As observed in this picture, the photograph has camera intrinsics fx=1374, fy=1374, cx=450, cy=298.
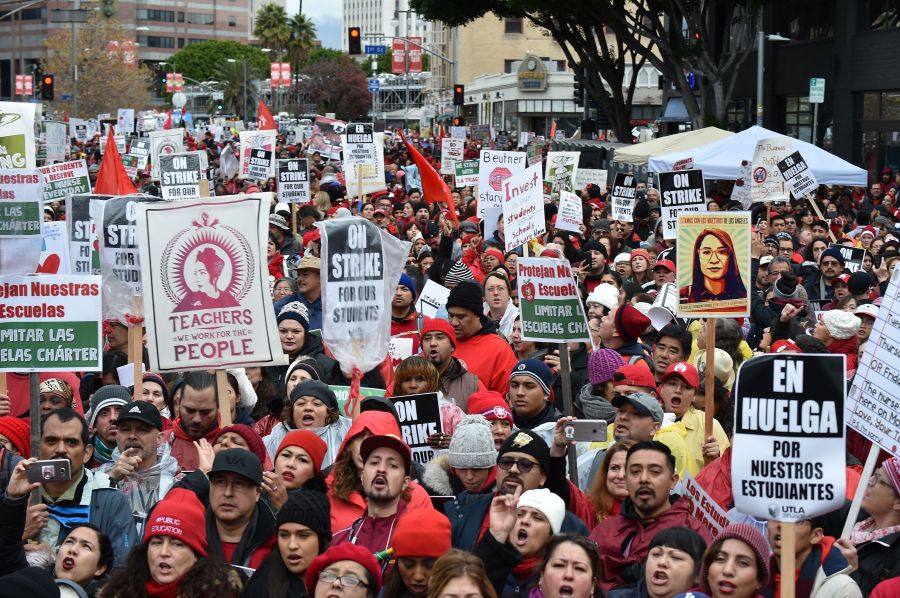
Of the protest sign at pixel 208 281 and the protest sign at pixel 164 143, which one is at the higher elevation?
the protest sign at pixel 164 143

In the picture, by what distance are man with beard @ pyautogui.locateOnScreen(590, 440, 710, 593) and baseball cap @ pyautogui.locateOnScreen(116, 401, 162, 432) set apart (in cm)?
235

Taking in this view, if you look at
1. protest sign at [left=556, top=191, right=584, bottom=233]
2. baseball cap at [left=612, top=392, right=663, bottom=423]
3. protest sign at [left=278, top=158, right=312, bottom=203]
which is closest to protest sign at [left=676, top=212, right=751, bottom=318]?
baseball cap at [left=612, top=392, right=663, bottom=423]

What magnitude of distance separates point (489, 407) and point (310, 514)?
1.80 m

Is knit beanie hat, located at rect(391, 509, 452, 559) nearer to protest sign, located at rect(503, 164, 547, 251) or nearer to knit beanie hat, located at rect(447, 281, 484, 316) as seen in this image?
knit beanie hat, located at rect(447, 281, 484, 316)

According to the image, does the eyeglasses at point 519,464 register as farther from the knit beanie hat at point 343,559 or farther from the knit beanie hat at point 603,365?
the knit beanie hat at point 603,365

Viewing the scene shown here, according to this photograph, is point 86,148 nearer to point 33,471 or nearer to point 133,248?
point 133,248

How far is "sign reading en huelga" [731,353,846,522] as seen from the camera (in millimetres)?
5031

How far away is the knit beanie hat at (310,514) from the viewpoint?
570 centimetres

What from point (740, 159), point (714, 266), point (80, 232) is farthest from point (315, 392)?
point (740, 159)

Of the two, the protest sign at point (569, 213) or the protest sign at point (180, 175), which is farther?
the protest sign at point (180, 175)

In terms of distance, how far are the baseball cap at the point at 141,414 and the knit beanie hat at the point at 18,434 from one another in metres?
0.50

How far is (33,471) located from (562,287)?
365 cm

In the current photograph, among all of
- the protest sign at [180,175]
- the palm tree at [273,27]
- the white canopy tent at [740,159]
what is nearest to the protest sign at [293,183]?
the protest sign at [180,175]

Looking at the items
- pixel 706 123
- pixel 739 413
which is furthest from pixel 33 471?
pixel 706 123
